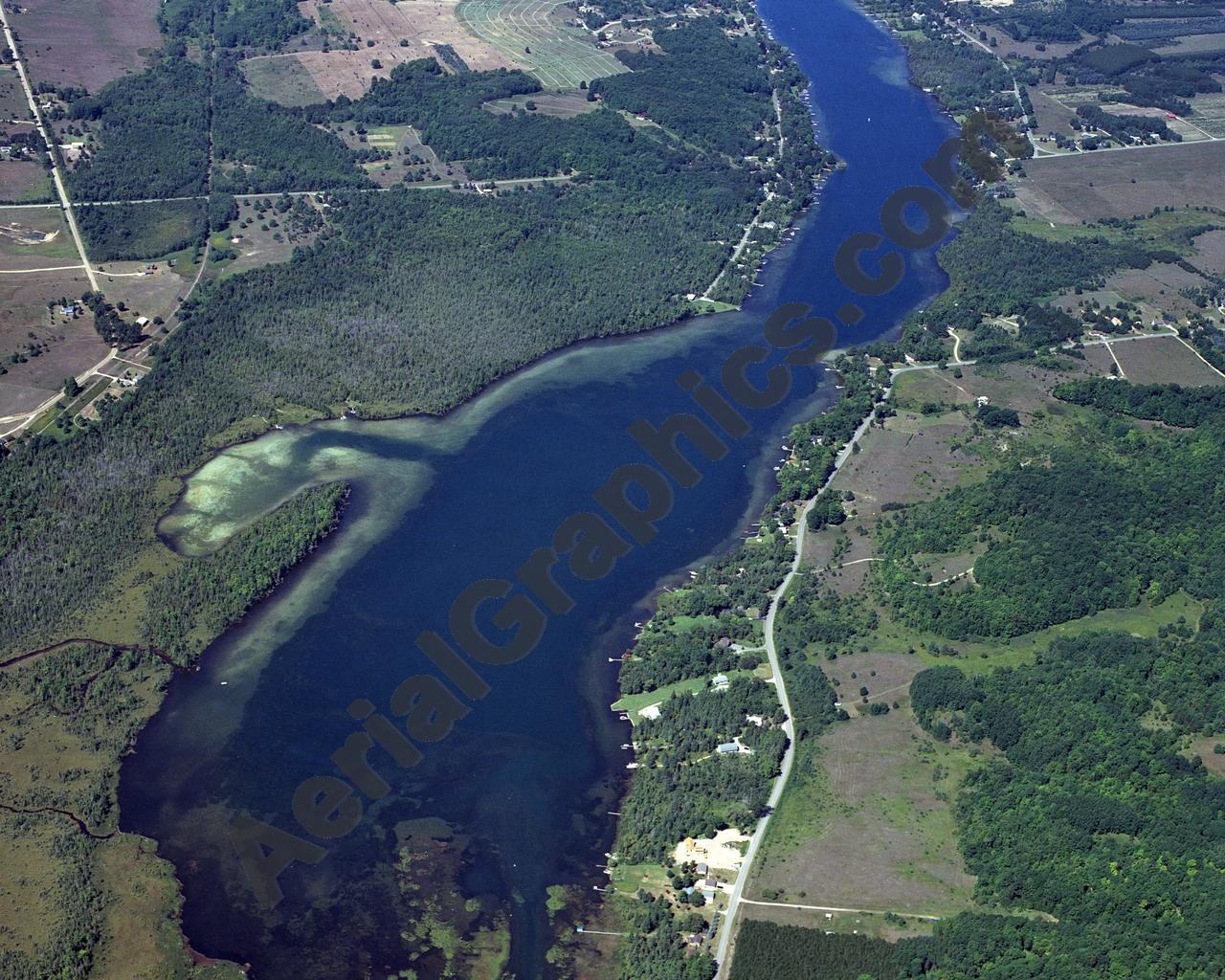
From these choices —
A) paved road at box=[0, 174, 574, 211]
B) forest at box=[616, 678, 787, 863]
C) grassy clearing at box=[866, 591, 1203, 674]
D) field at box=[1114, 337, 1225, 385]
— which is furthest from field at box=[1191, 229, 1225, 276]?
forest at box=[616, 678, 787, 863]

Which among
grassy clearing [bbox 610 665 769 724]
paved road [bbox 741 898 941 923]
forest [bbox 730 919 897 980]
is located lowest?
grassy clearing [bbox 610 665 769 724]

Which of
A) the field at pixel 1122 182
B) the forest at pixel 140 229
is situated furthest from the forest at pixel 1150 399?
the forest at pixel 140 229

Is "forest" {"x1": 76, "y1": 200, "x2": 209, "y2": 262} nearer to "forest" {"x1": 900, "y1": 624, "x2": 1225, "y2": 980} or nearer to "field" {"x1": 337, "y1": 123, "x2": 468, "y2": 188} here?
"field" {"x1": 337, "y1": 123, "x2": 468, "y2": 188}

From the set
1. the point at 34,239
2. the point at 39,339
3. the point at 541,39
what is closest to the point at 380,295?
the point at 39,339

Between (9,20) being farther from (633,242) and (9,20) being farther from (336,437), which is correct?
(336,437)

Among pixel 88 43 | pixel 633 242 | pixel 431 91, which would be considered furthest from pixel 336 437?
pixel 88 43

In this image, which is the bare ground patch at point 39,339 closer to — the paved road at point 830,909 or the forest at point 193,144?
the forest at point 193,144

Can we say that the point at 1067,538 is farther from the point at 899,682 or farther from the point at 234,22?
the point at 234,22

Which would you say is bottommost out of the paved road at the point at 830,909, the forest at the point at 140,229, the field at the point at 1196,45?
the field at the point at 1196,45
